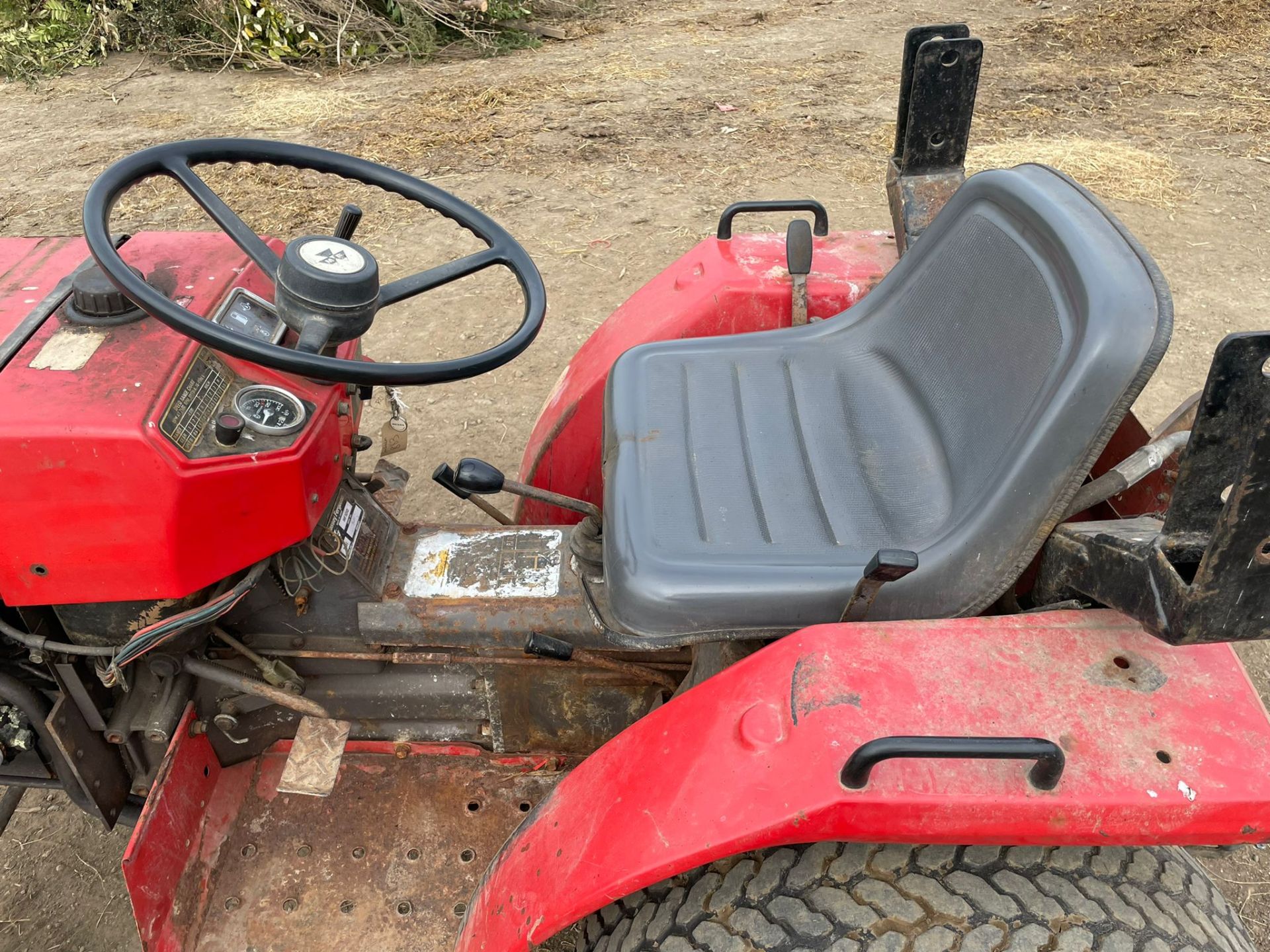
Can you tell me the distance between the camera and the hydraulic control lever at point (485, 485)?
135 cm

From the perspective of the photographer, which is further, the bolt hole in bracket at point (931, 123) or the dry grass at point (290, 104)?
the dry grass at point (290, 104)

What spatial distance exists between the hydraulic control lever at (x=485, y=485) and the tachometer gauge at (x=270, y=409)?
0.22 metres

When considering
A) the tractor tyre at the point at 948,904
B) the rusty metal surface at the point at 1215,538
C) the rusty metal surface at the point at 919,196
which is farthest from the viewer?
the rusty metal surface at the point at 919,196

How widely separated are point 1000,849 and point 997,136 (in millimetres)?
4184

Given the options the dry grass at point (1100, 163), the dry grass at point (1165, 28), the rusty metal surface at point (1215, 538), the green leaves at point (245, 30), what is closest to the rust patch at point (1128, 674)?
the rusty metal surface at point (1215, 538)

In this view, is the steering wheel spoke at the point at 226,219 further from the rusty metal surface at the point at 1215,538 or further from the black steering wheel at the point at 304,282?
the rusty metal surface at the point at 1215,538

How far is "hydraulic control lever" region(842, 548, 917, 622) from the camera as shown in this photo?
110 centimetres

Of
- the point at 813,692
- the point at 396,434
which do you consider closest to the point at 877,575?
the point at 813,692

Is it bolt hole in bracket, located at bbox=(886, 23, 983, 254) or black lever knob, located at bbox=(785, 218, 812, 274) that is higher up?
bolt hole in bracket, located at bbox=(886, 23, 983, 254)

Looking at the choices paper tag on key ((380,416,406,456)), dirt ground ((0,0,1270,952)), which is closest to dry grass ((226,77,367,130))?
dirt ground ((0,0,1270,952))

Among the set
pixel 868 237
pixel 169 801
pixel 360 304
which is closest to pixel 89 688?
pixel 169 801

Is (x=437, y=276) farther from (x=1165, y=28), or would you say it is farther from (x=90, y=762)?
(x=1165, y=28)

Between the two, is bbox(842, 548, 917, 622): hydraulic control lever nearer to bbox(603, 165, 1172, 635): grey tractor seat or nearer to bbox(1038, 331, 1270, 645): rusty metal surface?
bbox(603, 165, 1172, 635): grey tractor seat

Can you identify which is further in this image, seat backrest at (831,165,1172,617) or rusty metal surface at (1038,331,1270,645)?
seat backrest at (831,165,1172,617)
